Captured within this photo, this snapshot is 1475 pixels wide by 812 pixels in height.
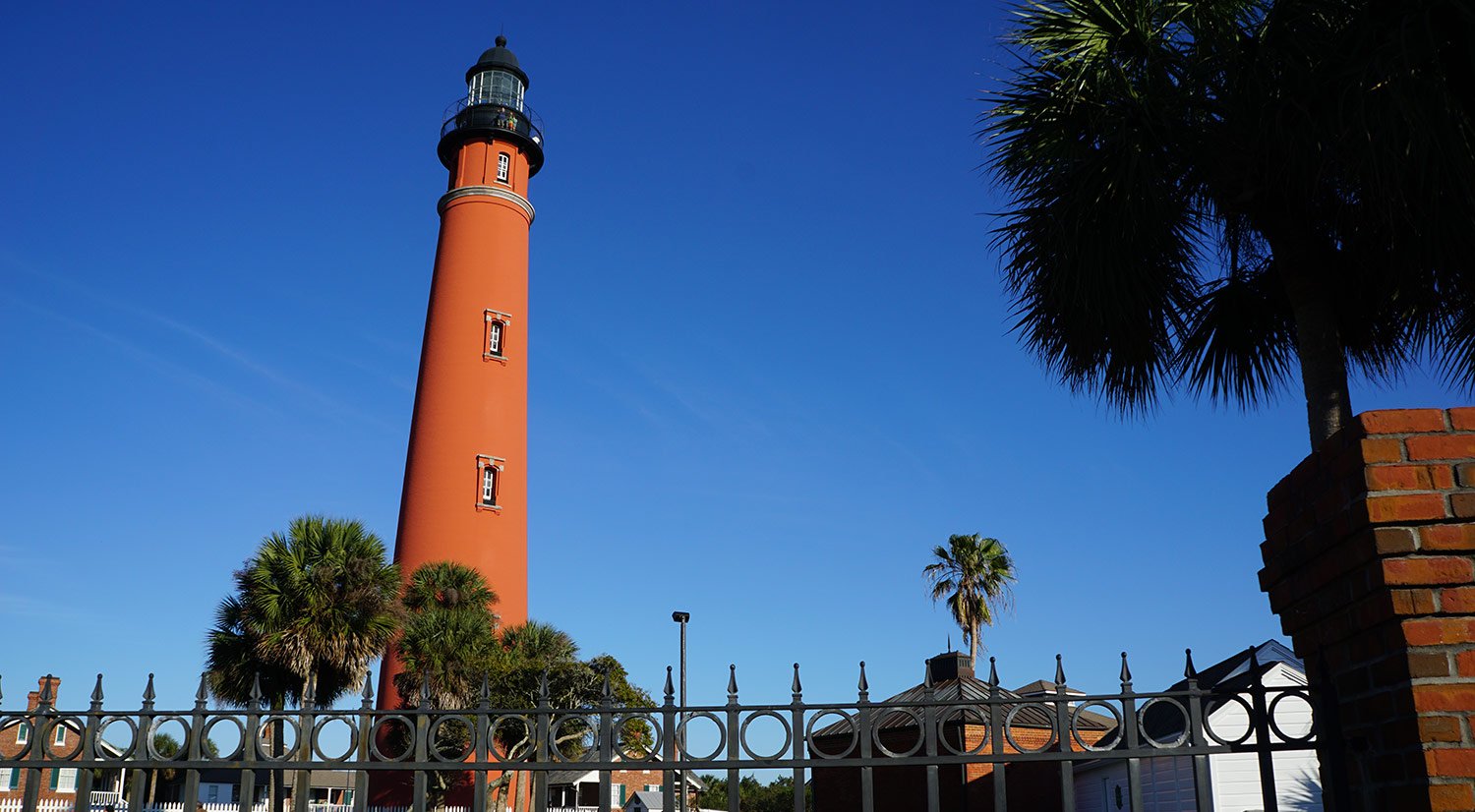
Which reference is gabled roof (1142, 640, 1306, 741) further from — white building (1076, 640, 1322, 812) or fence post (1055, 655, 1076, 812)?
fence post (1055, 655, 1076, 812)

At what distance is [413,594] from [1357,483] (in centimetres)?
2744

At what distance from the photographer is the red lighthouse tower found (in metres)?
30.2

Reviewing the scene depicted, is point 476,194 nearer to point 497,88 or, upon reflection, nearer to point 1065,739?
point 497,88

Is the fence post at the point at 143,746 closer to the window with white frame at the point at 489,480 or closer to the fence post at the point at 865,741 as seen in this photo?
the fence post at the point at 865,741

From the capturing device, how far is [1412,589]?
317 centimetres

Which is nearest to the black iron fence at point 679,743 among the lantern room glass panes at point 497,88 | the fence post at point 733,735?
the fence post at point 733,735

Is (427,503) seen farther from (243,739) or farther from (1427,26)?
(1427,26)

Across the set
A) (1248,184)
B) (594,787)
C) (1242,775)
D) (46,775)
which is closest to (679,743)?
(1248,184)

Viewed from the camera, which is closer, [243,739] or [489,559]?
[243,739]

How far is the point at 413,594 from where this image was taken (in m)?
28.1

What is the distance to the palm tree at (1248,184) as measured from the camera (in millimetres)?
4891

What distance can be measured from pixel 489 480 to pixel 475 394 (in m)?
2.54

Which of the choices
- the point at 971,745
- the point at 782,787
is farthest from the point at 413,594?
the point at 782,787

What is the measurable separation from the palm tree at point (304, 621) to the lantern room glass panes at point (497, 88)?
18709mm
